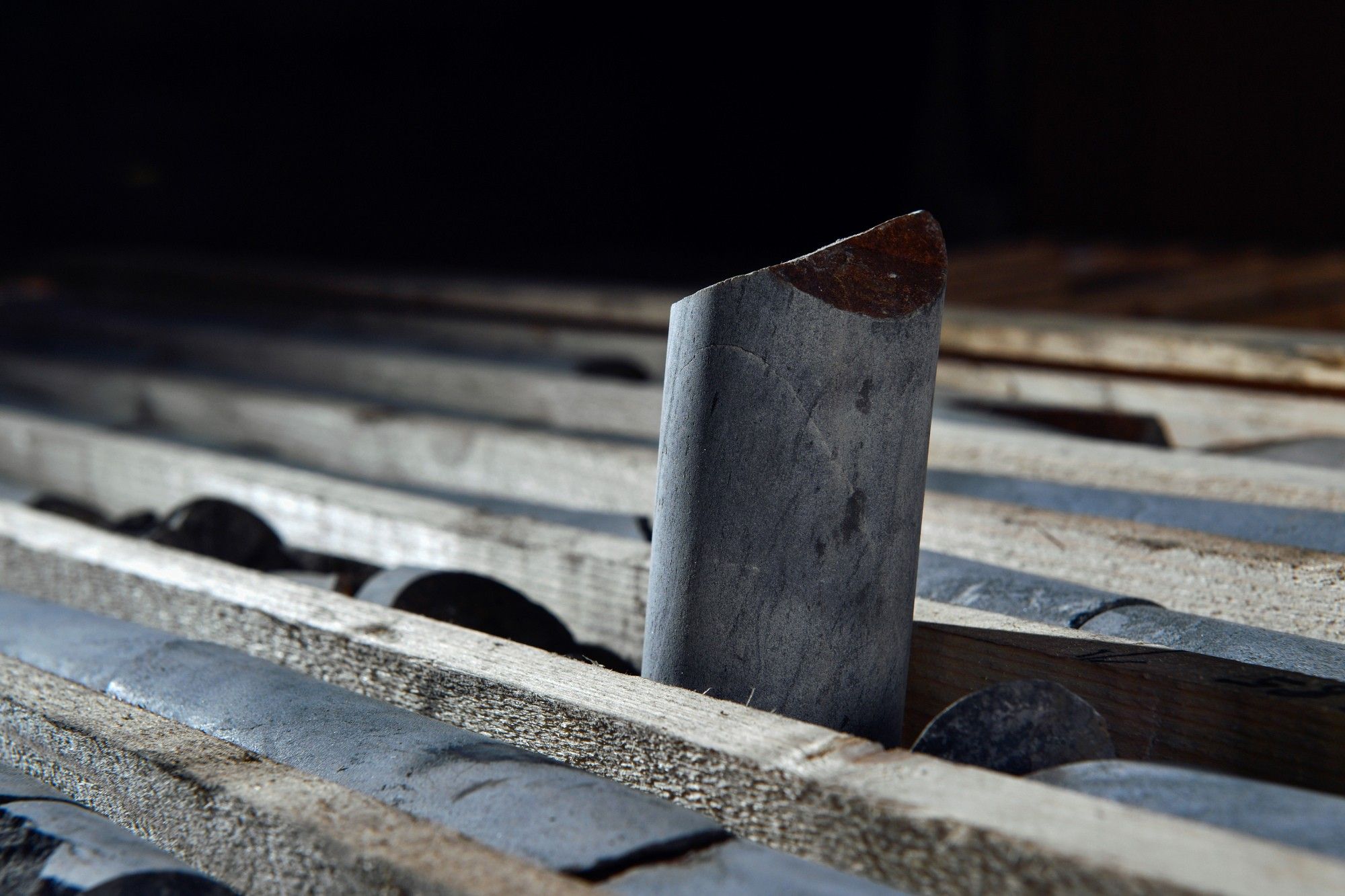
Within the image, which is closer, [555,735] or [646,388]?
[555,735]

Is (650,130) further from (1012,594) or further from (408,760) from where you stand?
(408,760)

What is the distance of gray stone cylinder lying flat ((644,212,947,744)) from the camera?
3.32ft

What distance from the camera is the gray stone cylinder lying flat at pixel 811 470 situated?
1.01 m

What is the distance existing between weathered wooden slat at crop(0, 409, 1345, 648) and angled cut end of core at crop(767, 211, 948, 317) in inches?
20.9

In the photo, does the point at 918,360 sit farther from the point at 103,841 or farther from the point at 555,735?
the point at 103,841

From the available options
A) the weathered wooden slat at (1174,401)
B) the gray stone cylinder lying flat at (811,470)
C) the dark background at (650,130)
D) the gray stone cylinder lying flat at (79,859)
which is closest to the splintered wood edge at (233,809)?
the gray stone cylinder lying flat at (79,859)

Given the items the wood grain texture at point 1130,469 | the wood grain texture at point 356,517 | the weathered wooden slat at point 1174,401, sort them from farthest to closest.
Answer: the weathered wooden slat at point 1174,401
the wood grain texture at point 1130,469
the wood grain texture at point 356,517

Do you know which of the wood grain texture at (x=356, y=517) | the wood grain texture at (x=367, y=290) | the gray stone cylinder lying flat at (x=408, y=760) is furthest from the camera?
the wood grain texture at (x=367, y=290)

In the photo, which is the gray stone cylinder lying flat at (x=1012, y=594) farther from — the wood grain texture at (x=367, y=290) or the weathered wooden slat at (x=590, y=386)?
the wood grain texture at (x=367, y=290)

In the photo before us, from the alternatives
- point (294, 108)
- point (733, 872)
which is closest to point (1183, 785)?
point (733, 872)

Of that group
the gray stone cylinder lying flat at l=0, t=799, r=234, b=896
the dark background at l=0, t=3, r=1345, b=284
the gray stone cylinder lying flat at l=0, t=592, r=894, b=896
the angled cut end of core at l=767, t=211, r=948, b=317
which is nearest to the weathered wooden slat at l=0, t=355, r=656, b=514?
the gray stone cylinder lying flat at l=0, t=592, r=894, b=896

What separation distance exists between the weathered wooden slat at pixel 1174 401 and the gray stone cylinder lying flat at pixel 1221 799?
4.62 ft

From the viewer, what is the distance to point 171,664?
1244 millimetres

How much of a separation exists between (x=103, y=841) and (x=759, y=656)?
1.82 ft
